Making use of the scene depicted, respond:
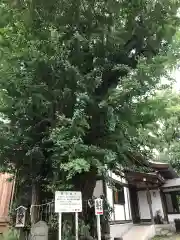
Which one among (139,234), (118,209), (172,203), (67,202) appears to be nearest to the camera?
(67,202)

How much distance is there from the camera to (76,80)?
249 inches

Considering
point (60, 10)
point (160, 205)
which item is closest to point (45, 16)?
point (60, 10)

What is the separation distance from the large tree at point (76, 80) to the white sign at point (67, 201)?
0.29 m

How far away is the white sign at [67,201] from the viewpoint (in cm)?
566

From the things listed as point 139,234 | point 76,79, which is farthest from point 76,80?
point 139,234

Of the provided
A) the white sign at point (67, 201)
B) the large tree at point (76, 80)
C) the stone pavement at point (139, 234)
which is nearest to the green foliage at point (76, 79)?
the large tree at point (76, 80)

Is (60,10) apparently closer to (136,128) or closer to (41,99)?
(41,99)

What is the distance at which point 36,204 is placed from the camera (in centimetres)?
666

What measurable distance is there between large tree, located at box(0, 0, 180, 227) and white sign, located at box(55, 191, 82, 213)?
29 centimetres

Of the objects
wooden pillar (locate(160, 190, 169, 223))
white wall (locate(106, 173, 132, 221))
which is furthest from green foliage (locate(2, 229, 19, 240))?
wooden pillar (locate(160, 190, 169, 223))

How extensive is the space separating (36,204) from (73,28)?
5.35m

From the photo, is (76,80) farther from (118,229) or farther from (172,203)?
(172,203)

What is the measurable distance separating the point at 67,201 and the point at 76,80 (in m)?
3.32

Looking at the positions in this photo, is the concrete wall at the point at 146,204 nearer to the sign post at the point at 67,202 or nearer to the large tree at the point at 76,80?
the large tree at the point at 76,80
